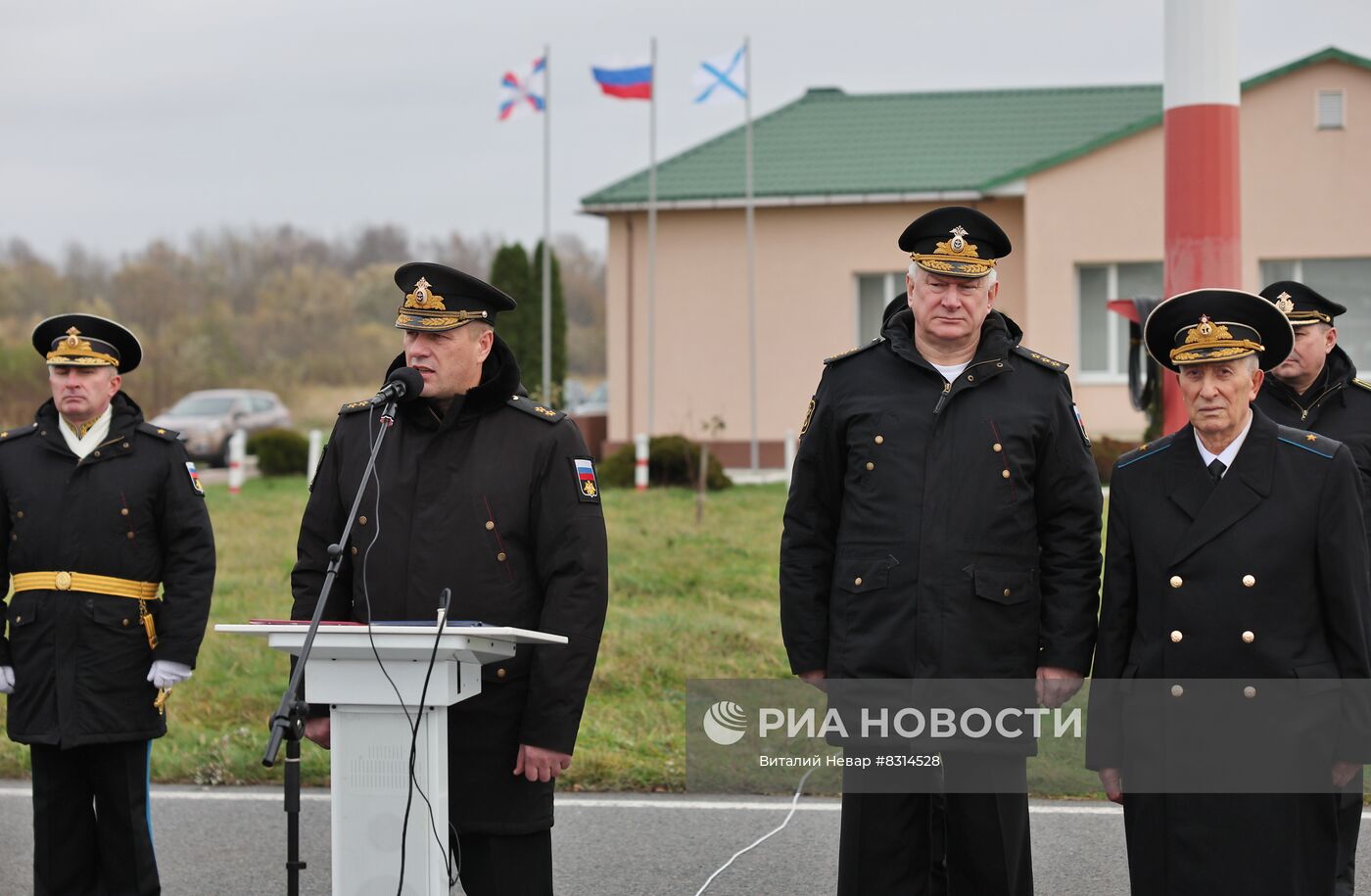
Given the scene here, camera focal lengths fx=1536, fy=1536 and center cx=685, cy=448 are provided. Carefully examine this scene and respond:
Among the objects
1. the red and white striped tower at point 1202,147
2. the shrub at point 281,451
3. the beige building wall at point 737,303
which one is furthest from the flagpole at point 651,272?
the red and white striped tower at point 1202,147

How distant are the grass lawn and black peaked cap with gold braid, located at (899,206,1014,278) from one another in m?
3.92

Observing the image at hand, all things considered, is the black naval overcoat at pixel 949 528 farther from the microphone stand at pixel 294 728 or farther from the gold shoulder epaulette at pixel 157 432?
the gold shoulder epaulette at pixel 157 432

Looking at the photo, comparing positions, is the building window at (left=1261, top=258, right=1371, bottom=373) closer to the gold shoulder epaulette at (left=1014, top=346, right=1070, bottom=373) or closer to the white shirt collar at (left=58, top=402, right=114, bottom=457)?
the gold shoulder epaulette at (left=1014, top=346, right=1070, bottom=373)

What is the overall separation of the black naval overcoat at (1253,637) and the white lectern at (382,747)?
5.79 feet

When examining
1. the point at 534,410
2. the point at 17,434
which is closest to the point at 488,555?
the point at 534,410

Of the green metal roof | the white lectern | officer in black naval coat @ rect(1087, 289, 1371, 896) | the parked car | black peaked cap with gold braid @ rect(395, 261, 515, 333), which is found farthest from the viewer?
the parked car

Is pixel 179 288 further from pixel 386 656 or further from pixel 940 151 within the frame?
pixel 386 656

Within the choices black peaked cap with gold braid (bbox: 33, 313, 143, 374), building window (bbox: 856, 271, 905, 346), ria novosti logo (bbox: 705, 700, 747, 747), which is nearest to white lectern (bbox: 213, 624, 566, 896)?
black peaked cap with gold braid (bbox: 33, 313, 143, 374)

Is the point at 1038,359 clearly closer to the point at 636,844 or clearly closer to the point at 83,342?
the point at 636,844

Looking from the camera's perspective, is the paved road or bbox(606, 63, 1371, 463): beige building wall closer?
the paved road

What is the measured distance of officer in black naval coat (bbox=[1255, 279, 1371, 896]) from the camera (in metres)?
6.26

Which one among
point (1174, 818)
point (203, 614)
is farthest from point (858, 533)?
point (203, 614)

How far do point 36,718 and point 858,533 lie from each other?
3.04 meters

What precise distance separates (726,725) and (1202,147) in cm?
427
